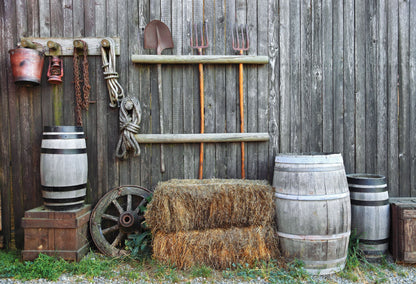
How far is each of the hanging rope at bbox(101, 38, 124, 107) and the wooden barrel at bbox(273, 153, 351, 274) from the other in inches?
72.0

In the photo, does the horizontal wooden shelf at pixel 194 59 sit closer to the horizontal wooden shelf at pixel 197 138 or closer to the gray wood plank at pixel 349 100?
the horizontal wooden shelf at pixel 197 138

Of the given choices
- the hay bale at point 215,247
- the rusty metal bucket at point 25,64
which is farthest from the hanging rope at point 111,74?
the hay bale at point 215,247

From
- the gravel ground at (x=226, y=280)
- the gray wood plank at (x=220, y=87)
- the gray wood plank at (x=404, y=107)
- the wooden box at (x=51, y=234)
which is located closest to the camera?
the gravel ground at (x=226, y=280)

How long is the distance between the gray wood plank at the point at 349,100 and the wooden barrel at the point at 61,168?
2740mm

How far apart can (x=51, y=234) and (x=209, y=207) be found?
1421 mm

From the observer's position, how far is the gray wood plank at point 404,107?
A: 9.88 ft

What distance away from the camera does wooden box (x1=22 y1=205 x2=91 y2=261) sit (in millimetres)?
2412

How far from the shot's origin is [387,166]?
3020 mm

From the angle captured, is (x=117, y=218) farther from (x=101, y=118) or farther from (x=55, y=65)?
(x=55, y=65)

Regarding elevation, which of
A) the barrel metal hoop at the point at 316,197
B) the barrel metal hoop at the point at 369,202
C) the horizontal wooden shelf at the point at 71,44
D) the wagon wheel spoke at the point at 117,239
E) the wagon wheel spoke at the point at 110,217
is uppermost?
the horizontal wooden shelf at the point at 71,44

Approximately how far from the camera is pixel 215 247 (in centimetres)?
236

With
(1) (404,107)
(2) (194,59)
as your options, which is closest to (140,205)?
(2) (194,59)

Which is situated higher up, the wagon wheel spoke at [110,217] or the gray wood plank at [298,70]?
the gray wood plank at [298,70]

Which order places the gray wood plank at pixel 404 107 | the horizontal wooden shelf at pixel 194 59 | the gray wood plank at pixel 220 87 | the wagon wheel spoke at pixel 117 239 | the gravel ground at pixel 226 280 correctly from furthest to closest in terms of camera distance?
the gray wood plank at pixel 404 107 < the gray wood plank at pixel 220 87 < the horizontal wooden shelf at pixel 194 59 < the wagon wheel spoke at pixel 117 239 < the gravel ground at pixel 226 280
